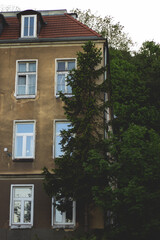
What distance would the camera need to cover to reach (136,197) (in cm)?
1756

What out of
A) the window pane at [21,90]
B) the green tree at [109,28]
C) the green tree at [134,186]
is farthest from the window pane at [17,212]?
the green tree at [109,28]

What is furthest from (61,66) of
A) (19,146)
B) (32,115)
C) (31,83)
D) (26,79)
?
(19,146)

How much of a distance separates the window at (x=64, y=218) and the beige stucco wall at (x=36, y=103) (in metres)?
2.13

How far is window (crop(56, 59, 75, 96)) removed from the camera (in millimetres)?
23719

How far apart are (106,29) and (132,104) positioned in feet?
30.5

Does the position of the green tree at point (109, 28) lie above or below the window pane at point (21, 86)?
A: above

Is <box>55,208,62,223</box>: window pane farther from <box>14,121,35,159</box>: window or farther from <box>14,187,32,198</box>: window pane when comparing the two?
<box>14,121,35,159</box>: window

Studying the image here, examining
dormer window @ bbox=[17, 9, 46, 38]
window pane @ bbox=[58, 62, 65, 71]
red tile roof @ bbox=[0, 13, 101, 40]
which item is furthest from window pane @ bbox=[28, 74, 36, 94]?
dormer window @ bbox=[17, 9, 46, 38]

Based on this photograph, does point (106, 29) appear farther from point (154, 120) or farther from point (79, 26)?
point (79, 26)

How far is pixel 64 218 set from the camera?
2170 centimetres

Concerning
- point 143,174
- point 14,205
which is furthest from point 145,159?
point 14,205

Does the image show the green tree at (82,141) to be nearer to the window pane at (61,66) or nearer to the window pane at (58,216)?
the window pane at (58,216)

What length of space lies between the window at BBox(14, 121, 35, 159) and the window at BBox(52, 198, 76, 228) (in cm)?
274

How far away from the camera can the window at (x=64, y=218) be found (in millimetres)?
21438
